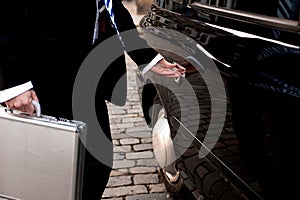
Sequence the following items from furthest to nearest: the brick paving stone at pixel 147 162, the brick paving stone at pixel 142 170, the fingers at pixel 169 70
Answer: the brick paving stone at pixel 147 162 → the brick paving stone at pixel 142 170 → the fingers at pixel 169 70

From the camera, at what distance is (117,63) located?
2146mm

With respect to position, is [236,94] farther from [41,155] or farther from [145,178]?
[145,178]

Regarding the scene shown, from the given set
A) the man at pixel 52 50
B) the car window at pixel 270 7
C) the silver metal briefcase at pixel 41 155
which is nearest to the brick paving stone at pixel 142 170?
the man at pixel 52 50

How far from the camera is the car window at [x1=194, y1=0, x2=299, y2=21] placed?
1.33 meters

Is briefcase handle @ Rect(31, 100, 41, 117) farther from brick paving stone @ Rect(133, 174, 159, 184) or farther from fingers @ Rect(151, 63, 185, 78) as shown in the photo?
brick paving stone @ Rect(133, 174, 159, 184)

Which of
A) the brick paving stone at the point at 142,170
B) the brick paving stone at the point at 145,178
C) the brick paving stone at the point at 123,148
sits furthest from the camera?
the brick paving stone at the point at 123,148

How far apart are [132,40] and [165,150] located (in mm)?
781

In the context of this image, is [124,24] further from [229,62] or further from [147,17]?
[229,62]

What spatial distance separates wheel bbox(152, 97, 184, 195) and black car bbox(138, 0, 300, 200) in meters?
0.22

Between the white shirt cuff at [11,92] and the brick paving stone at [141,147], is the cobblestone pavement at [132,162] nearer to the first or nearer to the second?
the brick paving stone at [141,147]

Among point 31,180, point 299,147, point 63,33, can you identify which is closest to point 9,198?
point 31,180

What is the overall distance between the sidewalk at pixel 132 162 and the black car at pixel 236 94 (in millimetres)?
740

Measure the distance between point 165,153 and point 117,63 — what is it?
761mm

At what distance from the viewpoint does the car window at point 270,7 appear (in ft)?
4.35
